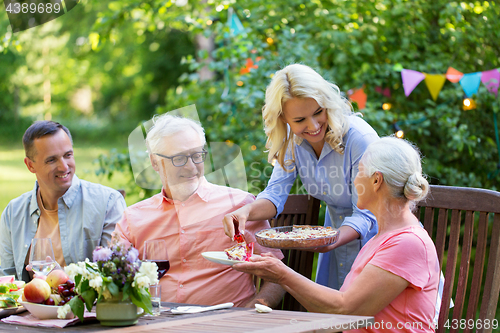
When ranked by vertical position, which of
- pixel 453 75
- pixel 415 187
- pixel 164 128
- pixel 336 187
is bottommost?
pixel 336 187

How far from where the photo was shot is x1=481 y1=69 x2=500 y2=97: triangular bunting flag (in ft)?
12.1

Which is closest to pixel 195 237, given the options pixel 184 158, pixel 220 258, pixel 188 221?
pixel 188 221

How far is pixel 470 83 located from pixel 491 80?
25 cm

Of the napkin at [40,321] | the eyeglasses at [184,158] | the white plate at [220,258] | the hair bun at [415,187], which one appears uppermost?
the eyeglasses at [184,158]

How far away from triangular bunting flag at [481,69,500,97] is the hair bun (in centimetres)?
239

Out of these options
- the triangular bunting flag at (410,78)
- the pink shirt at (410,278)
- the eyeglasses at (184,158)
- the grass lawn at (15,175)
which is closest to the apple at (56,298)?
the eyeglasses at (184,158)

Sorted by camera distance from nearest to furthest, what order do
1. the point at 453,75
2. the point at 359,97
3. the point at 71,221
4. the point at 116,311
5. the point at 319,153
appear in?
the point at 116,311 → the point at 319,153 → the point at 71,221 → the point at 453,75 → the point at 359,97

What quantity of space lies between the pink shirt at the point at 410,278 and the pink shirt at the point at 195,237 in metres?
0.65

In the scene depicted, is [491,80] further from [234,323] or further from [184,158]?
[234,323]

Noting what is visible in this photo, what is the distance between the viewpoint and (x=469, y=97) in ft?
12.5

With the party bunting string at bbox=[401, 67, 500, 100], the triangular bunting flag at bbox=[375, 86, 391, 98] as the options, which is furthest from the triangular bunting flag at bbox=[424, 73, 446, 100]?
the triangular bunting flag at bbox=[375, 86, 391, 98]

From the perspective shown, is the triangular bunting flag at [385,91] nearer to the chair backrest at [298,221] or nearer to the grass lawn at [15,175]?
the chair backrest at [298,221]

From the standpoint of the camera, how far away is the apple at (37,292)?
1.51 meters

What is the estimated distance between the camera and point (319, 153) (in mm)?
2334
